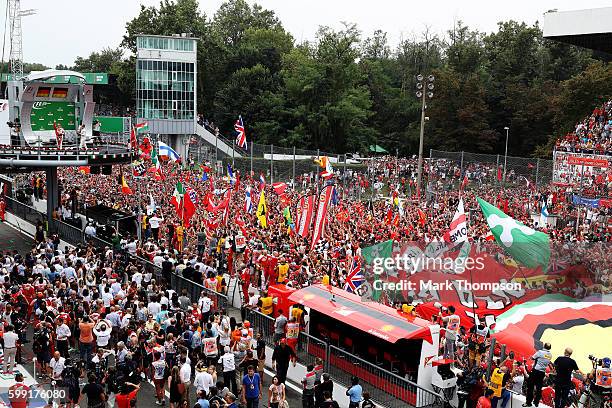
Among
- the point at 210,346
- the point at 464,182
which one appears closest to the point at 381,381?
the point at 210,346

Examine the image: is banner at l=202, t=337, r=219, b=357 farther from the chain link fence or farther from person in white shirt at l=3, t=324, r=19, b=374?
the chain link fence

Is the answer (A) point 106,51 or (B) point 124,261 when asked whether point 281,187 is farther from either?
(A) point 106,51

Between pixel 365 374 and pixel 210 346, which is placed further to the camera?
pixel 210 346

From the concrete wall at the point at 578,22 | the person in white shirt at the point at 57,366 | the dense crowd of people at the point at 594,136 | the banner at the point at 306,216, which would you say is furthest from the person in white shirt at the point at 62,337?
the concrete wall at the point at 578,22

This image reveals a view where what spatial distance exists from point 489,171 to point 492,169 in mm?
199

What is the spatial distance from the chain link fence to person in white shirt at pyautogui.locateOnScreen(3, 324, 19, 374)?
26524 millimetres

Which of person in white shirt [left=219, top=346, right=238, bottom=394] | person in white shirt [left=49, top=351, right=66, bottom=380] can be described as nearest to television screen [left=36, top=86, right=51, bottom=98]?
person in white shirt [left=49, top=351, right=66, bottom=380]

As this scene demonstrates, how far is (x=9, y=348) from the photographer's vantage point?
16422mm

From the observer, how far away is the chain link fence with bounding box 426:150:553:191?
1580 inches

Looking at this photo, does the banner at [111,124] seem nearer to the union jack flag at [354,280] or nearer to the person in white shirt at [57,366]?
the union jack flag at [354,280]

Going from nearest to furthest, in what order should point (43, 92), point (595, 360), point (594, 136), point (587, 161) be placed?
1. point (595, 360)
2. point (43, 92)
3. point (587, 161)
4. point (594, 136)

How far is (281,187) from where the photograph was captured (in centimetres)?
3097

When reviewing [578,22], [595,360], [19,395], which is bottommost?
[19,395]

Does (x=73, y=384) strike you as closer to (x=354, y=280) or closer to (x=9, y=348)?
(x=9, y=348)
